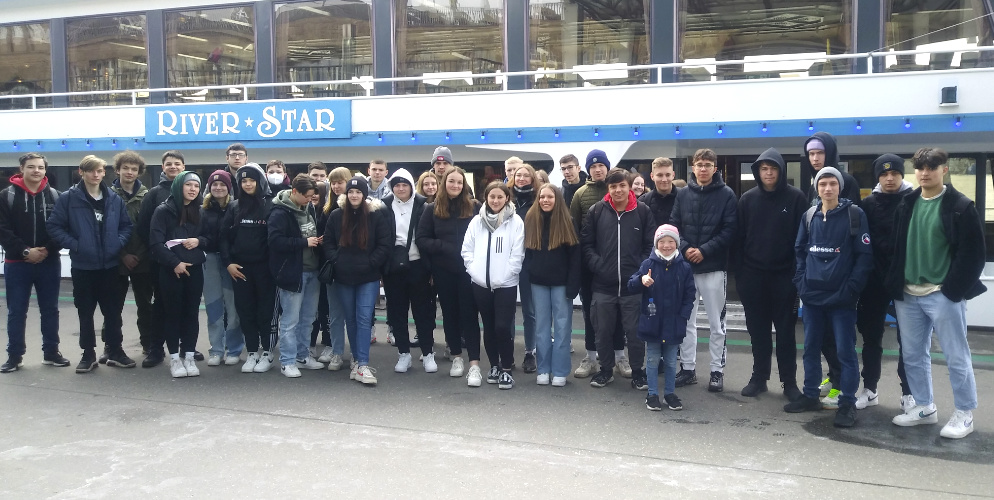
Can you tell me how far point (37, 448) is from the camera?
500 cm

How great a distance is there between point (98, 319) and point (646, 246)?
6.96 meters

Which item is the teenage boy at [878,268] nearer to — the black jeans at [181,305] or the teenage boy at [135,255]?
the black jeans at [181,305]

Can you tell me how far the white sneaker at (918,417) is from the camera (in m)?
5.43

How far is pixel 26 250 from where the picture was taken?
6.80m

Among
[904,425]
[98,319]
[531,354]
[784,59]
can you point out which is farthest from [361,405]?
[784,59]

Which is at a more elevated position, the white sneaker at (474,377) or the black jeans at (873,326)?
the black jeans at (873,326)

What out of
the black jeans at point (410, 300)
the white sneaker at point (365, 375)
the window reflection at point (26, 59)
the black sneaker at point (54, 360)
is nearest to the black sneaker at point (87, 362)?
the black sneaker at point (54, 360)

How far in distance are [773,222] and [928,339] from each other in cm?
129

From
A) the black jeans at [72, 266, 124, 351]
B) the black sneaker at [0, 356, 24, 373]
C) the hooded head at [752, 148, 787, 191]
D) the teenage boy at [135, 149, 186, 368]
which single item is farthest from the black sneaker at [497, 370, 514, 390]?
the black sneaker at [0, 356, 24, 373]

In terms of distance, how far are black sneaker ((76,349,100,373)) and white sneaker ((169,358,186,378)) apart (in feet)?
2.45

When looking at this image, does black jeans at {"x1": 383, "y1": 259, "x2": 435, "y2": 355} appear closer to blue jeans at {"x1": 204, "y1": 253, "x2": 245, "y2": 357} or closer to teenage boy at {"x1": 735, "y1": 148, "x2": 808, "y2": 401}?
blue jeans at {"x1": 204, "y1": 253, "x2": 245, "y2": 357}

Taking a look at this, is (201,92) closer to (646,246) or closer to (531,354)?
(531,354)

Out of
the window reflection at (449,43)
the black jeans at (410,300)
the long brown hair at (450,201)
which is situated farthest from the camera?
the window reflection at (449,43)

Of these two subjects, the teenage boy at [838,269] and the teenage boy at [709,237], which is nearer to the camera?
the teenage boy at [838,269]
